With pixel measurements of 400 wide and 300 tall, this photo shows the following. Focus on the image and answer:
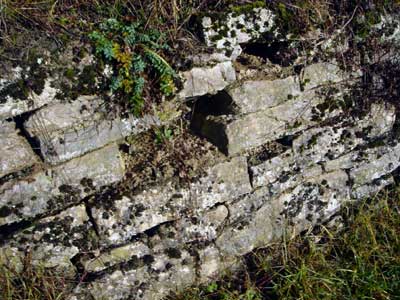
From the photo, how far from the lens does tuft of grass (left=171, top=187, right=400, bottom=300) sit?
3070 mm

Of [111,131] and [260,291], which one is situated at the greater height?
[111,131]

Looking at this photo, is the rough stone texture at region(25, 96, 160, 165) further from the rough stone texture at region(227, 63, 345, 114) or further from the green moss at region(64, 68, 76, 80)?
the rough stone texture at region(227, 63, 345, 114)

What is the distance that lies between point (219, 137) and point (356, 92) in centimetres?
101

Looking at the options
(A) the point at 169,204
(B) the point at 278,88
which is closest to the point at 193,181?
(A) the point at 169,204

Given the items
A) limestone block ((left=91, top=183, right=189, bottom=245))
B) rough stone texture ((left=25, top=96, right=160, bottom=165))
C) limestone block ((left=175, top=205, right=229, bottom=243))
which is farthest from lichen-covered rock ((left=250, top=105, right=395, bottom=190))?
rough stone texture ((left=25, top=96, right=160, bottom=165))

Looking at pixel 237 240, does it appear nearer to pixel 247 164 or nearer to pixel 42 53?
pixel 247 164

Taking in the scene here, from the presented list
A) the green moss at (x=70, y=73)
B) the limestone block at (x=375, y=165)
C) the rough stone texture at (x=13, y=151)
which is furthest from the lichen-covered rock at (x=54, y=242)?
the limestone block at (x=375, y=165)

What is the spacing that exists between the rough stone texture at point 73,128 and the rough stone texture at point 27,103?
1.9 inches

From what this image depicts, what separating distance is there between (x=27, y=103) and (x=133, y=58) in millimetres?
564

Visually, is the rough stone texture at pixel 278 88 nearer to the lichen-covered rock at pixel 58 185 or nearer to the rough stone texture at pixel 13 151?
the lichen-covered rock at pixel 58 185

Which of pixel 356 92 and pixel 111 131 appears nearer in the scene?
pixel 111 131

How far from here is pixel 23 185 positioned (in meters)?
2.51

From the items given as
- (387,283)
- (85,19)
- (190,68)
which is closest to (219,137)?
(190,68)

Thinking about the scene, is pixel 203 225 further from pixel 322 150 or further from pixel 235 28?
pixel 235 28
